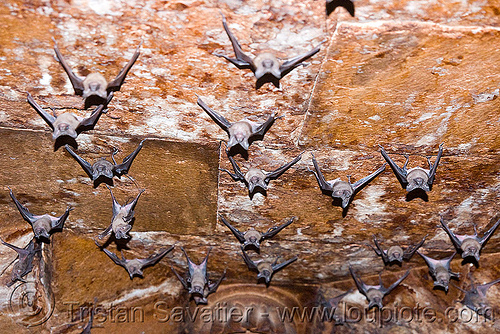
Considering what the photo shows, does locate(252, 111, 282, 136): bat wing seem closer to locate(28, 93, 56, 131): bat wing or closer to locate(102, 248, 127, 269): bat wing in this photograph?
locate(28, 93, 56, 131): bat wing

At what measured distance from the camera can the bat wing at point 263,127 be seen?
11.1 ft

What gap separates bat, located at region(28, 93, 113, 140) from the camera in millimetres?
3244

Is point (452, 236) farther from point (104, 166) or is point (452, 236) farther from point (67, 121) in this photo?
point (67, 121)

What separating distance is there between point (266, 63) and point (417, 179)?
2.16 metres

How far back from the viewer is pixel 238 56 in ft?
9.29

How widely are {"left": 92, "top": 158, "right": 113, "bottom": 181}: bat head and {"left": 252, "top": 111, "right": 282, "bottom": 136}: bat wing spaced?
62.6 inches

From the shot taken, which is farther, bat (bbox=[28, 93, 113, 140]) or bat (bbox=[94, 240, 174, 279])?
bat (bbox=[94, 240, 174, 279])

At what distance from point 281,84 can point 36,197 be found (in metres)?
3.50

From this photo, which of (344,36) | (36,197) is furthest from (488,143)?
(36,197)

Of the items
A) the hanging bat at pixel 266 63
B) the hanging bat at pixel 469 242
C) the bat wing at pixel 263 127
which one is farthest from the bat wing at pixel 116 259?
the hanging bat at pixel 469 242

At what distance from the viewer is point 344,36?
8.95 ft

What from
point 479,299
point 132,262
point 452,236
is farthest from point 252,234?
point 479,299

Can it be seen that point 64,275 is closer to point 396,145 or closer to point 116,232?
point 116,232

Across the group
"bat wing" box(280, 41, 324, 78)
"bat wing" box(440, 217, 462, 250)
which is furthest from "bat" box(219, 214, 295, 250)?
"bat wing" box(280, 41, 324, 78)
